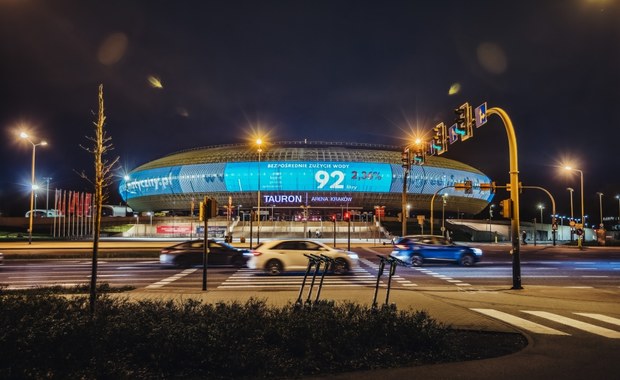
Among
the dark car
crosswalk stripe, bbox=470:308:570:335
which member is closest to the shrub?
crosswalk stripe, bbox=470:308:570:335

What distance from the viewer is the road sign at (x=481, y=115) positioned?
1669 centimetres

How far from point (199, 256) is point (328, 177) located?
248ft

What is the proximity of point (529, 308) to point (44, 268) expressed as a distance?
68.9ft

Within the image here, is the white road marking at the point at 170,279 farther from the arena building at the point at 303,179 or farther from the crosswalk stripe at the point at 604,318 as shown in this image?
the arena building at the point at 303,179

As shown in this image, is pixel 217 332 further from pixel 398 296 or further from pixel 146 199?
pixel 146 199

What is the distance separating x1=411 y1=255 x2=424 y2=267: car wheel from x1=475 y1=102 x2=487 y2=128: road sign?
948 cm

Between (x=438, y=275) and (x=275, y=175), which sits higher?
(x=275, y=175)

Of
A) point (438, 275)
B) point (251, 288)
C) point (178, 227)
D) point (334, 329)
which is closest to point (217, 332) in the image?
point (334, 329)

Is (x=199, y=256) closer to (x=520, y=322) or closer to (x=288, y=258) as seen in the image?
(x=288, y=258)

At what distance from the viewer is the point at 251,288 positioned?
15.7 m

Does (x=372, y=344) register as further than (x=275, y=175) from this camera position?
No

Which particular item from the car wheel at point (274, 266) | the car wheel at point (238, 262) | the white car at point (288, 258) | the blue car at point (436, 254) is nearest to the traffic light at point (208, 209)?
the white car at point (288, 258)

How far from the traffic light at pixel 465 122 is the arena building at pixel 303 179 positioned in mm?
76194

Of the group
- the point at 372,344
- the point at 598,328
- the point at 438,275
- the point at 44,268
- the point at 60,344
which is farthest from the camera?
the point at 44,268
